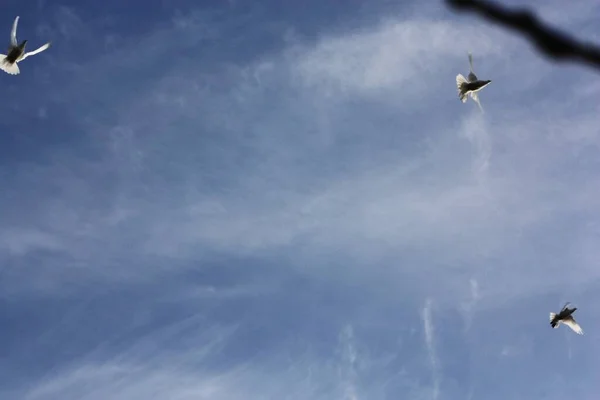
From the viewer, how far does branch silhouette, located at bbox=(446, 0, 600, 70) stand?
2621 mm

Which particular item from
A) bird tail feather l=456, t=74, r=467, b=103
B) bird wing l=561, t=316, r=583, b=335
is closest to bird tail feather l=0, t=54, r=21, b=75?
bird tail feather l=456, t=74, r=467, b=103

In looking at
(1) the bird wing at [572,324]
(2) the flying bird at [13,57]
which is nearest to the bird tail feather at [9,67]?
(2) the flying bird at [13,57]

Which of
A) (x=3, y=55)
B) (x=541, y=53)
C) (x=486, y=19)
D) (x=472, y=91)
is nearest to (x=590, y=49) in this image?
(x=541, y=53)

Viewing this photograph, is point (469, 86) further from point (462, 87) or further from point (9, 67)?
point (9, 67)

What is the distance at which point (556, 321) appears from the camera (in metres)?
39.3

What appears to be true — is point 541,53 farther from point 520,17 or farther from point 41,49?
point 41,49

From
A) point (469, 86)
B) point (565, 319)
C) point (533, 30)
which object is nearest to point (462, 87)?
point (469, 86)

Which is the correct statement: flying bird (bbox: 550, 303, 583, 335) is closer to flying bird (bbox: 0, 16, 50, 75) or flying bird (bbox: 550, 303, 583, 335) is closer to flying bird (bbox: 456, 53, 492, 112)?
flying bird (bbox: 456, 53, 492, 112)

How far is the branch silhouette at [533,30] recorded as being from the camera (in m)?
2.62

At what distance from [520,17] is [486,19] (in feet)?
0.43

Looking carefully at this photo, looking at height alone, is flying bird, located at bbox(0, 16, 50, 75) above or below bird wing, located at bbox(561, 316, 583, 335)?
above

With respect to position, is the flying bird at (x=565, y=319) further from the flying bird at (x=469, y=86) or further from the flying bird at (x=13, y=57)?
the flying bird at (x=13, y=57)

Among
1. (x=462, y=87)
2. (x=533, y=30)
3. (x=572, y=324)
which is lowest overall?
(x=533, y=30)

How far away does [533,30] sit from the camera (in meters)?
2.62
